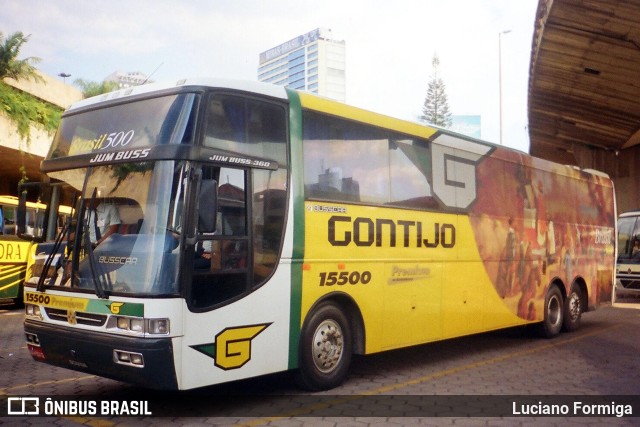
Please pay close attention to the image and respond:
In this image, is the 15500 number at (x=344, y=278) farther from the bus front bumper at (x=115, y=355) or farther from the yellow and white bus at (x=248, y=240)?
the bus front bumper at (x=115, y=355)

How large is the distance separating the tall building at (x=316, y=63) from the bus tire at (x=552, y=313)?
517 ft

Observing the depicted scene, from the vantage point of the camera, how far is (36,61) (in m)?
24.5

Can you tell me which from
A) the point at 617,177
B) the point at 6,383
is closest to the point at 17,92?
the point at 6,383

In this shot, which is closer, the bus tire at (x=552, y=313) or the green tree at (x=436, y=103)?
the bus tire at (x=552, y=313)

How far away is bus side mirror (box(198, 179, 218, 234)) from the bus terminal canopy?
44.2ft

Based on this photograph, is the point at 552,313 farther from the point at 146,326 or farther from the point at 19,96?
the point at 19,96

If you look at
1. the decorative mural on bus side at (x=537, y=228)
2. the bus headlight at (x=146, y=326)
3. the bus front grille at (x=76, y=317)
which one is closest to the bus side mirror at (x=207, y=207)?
the bus headlight at (x=146, y=326)

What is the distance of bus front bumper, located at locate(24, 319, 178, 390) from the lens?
6082mm

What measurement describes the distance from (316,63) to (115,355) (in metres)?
169

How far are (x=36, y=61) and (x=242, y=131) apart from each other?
2026 centimetres

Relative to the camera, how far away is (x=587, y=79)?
2414 cm

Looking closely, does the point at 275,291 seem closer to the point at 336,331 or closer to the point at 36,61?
the point at 336,331

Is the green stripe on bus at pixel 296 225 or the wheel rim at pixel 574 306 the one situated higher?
the green stripe on bus at pixel 296 225

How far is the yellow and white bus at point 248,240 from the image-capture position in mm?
6305
